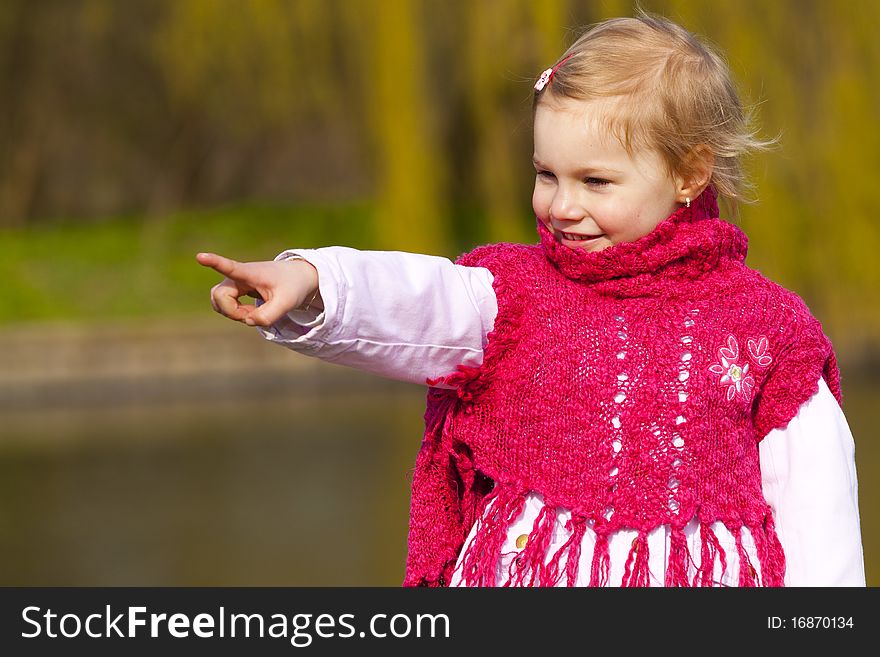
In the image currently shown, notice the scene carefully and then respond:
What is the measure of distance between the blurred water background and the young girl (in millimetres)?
3054

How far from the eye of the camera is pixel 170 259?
1043cm

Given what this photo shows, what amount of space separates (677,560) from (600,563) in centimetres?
9

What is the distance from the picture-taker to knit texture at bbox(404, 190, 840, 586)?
153 cm

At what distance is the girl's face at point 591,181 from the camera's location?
1537 mm

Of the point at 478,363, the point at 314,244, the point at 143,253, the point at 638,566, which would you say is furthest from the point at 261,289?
the point at 143,253

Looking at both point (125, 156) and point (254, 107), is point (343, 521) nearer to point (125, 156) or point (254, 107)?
point (254, 107)

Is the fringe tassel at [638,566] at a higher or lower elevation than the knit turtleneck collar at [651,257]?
lower

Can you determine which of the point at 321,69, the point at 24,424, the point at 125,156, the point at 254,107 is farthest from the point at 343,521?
the point at 125,156

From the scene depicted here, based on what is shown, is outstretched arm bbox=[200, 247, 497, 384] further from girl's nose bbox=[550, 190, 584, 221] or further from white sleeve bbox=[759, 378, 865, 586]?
white sleeve bbox=[759, 378, 865, 586]

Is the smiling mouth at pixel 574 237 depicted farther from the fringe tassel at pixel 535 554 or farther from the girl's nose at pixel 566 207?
the fringe tassel at pixel 535 554

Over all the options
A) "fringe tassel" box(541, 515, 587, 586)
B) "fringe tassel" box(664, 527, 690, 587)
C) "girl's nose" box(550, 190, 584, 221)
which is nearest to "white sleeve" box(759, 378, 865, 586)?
"fringe tassel" box(664, 527, 690, 587)

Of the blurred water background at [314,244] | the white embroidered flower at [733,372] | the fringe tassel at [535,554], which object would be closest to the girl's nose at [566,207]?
the white embroidered flower at [733,372]

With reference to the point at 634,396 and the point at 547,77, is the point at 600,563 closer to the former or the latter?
the point at 634,396

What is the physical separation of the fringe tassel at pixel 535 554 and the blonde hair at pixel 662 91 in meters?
0.44
